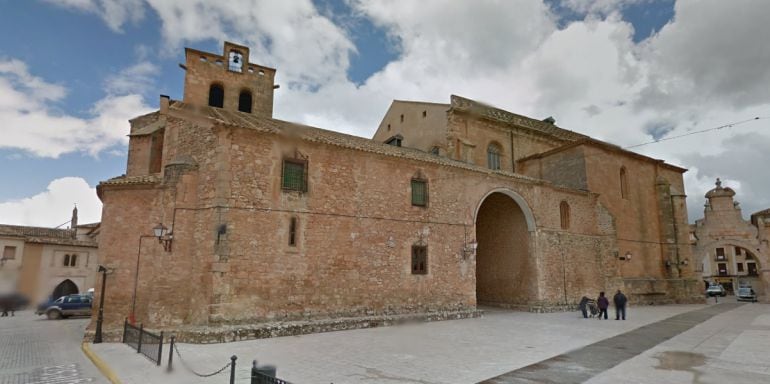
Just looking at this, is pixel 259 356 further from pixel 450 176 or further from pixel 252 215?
pixel 450 176

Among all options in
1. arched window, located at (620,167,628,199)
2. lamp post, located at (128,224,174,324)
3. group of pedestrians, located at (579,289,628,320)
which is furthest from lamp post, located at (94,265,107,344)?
arched window, located at (620,167,628,199)

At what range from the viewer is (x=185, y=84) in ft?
74.6

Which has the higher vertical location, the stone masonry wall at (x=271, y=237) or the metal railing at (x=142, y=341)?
the stone masonry wall at (x=271, y=237)

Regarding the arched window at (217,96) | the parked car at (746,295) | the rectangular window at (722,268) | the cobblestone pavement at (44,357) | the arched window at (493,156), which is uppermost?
the arched window at (217,96)

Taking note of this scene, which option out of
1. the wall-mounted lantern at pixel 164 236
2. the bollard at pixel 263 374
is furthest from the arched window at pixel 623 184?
the bollard at pixel 263 374

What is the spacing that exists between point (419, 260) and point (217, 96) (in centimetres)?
1499

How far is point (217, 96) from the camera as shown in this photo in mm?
23828

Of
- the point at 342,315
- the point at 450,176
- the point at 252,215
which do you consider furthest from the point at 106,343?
the point at 450,176

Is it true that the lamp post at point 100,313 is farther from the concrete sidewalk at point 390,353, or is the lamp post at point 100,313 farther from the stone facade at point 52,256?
the stone facade at point 52,256

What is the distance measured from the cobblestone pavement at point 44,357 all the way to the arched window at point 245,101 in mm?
13085

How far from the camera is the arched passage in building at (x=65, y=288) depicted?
107ft

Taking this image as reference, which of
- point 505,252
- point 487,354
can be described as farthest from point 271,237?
point 505,252

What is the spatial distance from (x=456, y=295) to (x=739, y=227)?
2409 cm

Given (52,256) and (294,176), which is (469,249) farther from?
(52,256)
